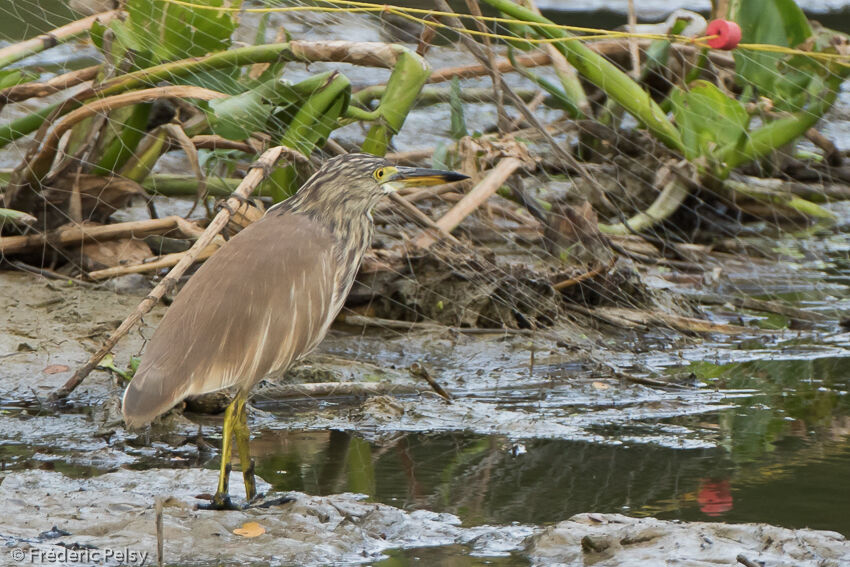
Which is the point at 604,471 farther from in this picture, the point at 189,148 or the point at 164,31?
the point at 164,31

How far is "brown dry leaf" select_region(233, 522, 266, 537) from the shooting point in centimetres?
347

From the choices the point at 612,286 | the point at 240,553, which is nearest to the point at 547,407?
the point at 612,286

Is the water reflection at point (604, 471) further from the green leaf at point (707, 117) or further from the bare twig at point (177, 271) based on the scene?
the green leaf at point (707, 117)

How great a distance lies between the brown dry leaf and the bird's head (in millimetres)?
1077

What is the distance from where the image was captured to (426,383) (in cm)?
522

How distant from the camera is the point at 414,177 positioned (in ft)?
13.8

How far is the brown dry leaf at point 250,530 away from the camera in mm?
3473

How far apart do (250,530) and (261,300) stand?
69cm

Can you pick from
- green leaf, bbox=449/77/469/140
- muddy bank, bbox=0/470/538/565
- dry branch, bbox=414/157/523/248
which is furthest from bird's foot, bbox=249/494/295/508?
green leaf, bbox=449/77/469/140

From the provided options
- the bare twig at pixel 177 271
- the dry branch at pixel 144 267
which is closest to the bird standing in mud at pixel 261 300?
the bare twig at pixel 177 271

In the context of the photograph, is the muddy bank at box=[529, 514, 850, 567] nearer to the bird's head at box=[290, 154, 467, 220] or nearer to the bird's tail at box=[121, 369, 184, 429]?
the bird's tail at box=[121, 369, 184, 429]

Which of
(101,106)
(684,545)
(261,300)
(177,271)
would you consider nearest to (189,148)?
(101,106)

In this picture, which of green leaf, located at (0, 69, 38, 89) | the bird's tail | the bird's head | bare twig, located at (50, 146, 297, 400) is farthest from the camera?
green leaf, located at (0, 69, 38, 89)

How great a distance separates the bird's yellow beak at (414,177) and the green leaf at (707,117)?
2466 millimetres
